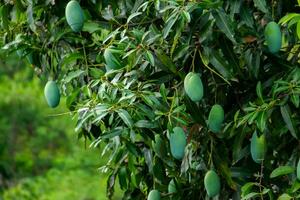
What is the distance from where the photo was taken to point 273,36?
1709 millimetres

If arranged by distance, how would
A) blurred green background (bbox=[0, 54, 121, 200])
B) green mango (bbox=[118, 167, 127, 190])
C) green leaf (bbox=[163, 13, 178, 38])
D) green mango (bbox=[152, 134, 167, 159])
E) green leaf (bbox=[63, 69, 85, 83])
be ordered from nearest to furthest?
green leaf (bbox=[163, 13, 178, 38]) < green mango (bbox=[152, 134, 167, 159]) < green leaf (bbox=[63, 69, 85, 83]) < green mango (bbox=[118, 167, 127, 190]) < blurred green background (bbox=[0, 54, 121, 200])

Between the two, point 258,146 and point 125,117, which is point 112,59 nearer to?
point 125,117

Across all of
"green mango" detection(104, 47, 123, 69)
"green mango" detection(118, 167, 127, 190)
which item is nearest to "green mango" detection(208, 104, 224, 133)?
"green mango" detection(104, 47, 123, 69)

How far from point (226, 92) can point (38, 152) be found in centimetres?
596

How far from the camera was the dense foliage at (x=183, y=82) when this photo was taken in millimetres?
1736

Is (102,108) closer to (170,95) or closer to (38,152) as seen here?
(170,95)

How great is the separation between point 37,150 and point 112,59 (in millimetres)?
6072

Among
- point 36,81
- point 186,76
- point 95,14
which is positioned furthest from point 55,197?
point 186,76

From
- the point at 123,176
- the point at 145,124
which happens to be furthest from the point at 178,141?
the point at 123,176

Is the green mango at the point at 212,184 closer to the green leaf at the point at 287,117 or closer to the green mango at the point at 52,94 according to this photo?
the green leaf at the point at 287,117

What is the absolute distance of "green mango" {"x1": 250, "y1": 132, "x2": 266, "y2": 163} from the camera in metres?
1.77

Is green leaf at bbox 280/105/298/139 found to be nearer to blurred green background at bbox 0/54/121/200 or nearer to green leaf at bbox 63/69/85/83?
green leaf at bbox 63/69/85/83

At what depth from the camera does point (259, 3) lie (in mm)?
1730

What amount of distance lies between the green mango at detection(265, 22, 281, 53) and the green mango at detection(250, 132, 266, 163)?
19 centimetres
